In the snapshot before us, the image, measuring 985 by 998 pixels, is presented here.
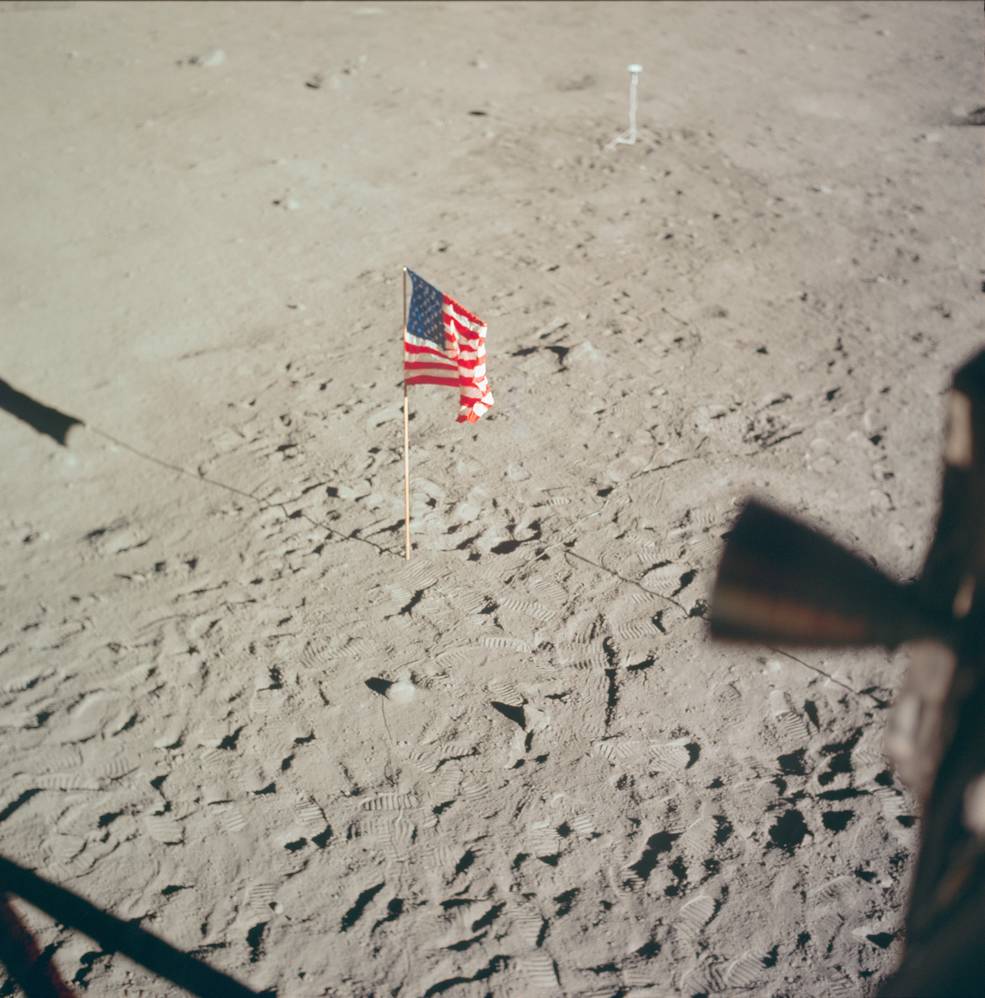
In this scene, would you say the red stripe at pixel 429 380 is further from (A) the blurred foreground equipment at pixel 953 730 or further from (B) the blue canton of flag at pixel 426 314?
(A) the blurred foreground equipment at pixel 953 730

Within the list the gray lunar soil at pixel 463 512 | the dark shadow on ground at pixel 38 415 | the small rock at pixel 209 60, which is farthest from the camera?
the small rock at pixel 209 60

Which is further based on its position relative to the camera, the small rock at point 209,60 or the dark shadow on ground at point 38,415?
the small rock at point 209,60

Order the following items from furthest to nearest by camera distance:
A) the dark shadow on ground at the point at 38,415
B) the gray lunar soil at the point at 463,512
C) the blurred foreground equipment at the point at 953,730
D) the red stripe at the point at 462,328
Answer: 1. the dark shadow on ground at the point at 38,415
2. the red stripe at the point at 462,328
3. the gray lunar soil at the point at 463,512
4. the blurred foreground equipment at the point at 953,730

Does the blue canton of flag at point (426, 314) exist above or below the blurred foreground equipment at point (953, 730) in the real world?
below

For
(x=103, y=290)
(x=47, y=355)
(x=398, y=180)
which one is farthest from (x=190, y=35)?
(x=47, y=355)

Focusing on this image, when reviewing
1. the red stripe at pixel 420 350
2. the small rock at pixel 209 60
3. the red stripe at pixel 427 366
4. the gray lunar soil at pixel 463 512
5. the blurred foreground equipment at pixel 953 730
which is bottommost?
the gray lunar soil at pixel 463 512

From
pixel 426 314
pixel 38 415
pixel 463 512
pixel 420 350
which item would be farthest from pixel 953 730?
pixel 38 415

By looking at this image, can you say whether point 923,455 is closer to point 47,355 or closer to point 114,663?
point 114,663

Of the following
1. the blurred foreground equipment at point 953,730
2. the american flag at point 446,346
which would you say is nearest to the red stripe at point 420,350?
the american flag at point 446,346
